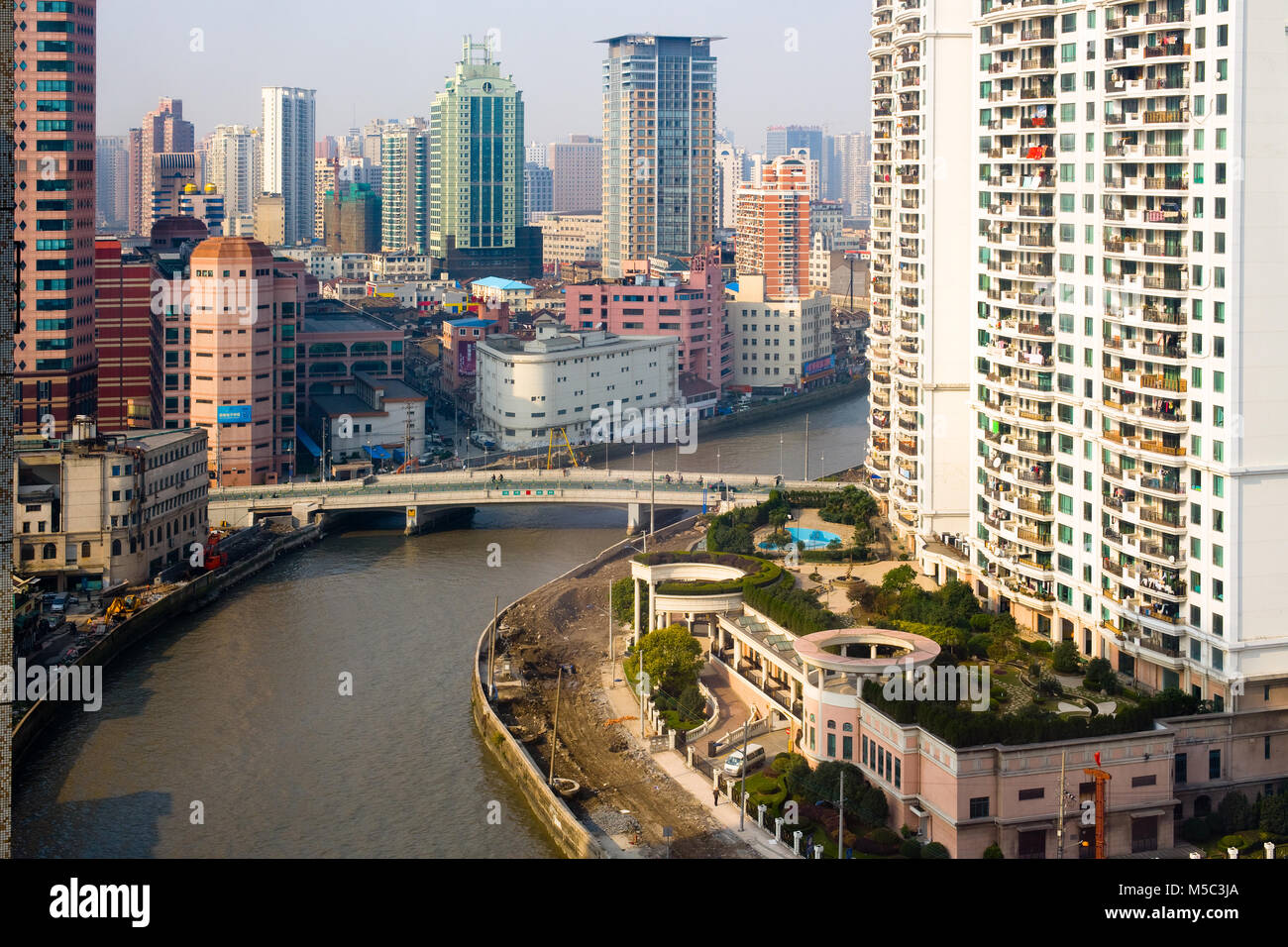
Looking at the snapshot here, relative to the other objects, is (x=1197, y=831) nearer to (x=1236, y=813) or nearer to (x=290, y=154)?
(x=1236, y=813)


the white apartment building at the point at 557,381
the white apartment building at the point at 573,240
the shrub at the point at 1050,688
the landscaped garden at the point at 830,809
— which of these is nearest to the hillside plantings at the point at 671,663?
the landscaped garden at the point at 830,809

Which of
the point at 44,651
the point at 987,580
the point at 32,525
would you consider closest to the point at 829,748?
the point at 987,580

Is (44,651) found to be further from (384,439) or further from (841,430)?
(841,430)

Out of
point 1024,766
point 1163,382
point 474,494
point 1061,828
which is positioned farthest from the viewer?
point 474,494

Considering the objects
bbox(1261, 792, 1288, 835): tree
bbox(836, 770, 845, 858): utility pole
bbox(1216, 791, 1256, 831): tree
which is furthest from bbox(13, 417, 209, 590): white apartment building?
bbox(1261, 792, 1288, 835): tree

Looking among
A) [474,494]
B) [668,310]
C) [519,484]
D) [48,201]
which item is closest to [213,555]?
[474,494]

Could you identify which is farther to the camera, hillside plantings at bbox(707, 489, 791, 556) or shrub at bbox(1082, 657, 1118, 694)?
hillside plantings at bbox(707, 489, 791, 556)

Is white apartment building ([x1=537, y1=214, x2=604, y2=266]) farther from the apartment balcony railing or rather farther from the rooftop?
the apartment balcony railing
